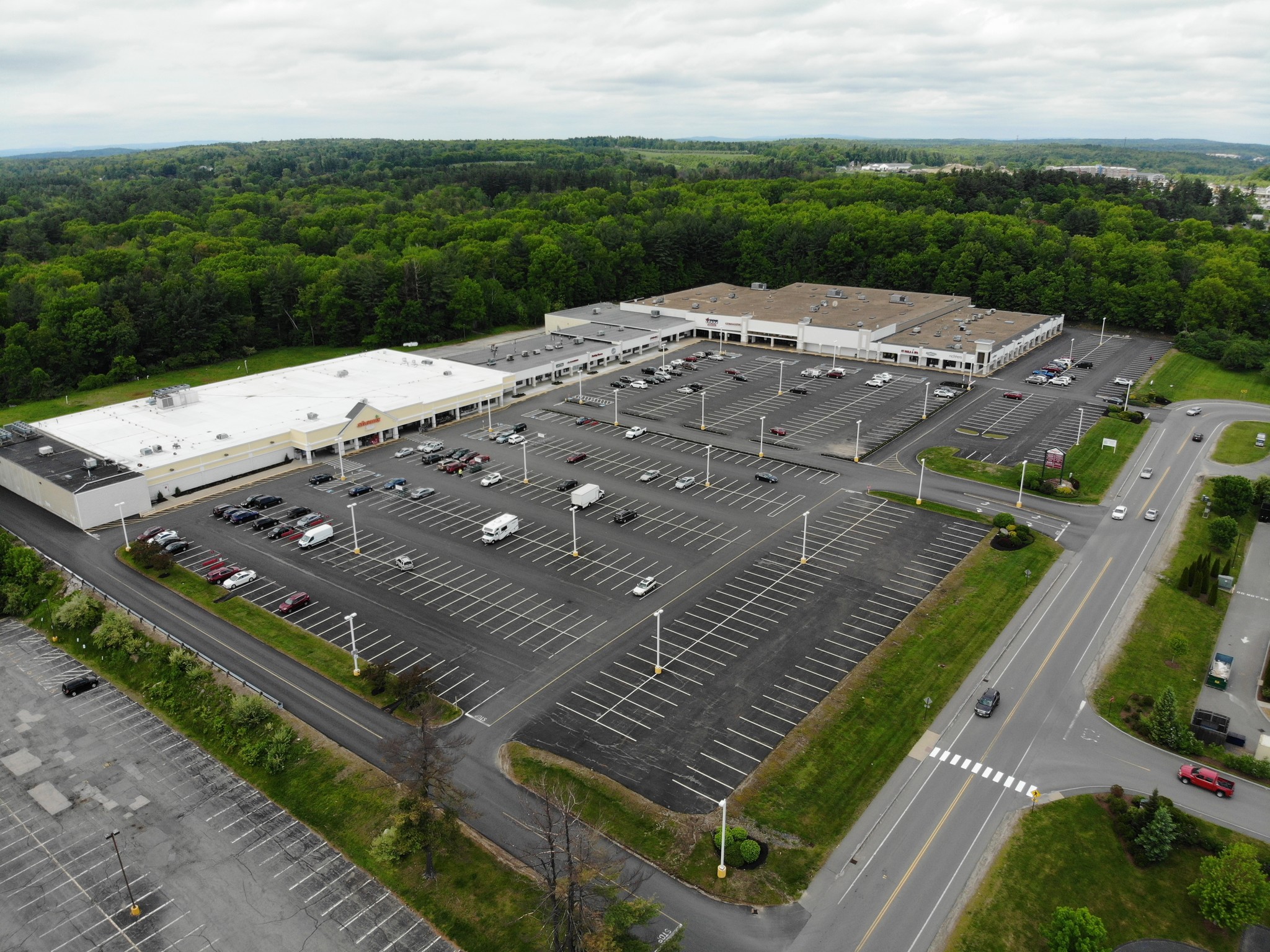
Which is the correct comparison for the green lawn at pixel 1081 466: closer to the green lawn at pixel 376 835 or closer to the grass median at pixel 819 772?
the grass median at pixel 819 772

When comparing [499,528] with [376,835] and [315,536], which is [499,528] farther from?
[376,835]

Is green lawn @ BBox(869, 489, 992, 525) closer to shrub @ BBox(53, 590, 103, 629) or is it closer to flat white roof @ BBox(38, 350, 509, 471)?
flat white roof @ BBox(38, 350, 509, 471)

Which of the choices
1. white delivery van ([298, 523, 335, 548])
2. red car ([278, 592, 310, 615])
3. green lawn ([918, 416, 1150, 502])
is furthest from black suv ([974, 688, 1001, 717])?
white delivery van ([298, 523, 335, 548])

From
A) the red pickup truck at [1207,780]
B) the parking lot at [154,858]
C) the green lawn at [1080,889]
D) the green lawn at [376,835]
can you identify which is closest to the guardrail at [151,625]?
the green lawn at [376,835]

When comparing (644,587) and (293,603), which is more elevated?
(644,587)

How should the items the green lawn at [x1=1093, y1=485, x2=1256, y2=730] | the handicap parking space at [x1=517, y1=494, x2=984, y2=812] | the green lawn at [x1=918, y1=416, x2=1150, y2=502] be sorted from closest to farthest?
the handicap parking space at [x1=517, y1=494, x2=984, y2=812]
the green lawn at [x1=1093, y1=485, x2=1256, y2=730]
the green lawn at [x1=918, y1=416, x2=1150, y2=502]

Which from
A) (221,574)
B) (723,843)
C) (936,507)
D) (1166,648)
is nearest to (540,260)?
(936,507)

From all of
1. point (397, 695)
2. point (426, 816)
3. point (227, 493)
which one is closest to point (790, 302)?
point (227, 493)
